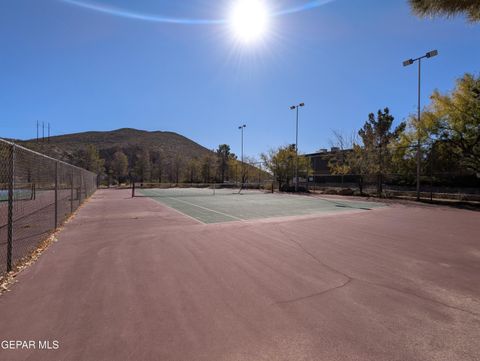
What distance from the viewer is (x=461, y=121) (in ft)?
66.7

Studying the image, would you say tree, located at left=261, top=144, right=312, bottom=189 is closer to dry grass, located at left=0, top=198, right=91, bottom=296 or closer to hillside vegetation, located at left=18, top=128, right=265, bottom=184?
hillside vegetation, located at left=18, top=128, right=265, bottom=184

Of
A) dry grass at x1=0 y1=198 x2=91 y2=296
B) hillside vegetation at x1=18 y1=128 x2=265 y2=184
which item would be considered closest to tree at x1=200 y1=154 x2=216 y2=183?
hillside vegetation at x1=18 y1=128 x2=265 y2=184

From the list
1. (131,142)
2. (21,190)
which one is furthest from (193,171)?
(131,142)

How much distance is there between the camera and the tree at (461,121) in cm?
2000

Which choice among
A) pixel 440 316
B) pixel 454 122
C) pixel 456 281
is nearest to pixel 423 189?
pixel 454 122

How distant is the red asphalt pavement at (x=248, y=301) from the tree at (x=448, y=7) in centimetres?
561

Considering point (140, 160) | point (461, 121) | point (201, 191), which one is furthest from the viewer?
point (140, 160)

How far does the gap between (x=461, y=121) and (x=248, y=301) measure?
2238cm

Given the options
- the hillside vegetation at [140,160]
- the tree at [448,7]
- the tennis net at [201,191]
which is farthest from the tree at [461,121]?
the hillside vegetation at [140,160]

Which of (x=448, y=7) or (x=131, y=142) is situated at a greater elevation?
(x=131, y=142)

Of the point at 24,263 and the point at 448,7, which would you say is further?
the point at 448,7

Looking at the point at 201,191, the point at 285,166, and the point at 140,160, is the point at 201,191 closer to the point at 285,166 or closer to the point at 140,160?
the point at 285,166

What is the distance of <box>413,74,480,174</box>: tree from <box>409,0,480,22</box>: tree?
15394 millimetres

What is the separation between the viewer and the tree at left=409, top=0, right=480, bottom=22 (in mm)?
7133
